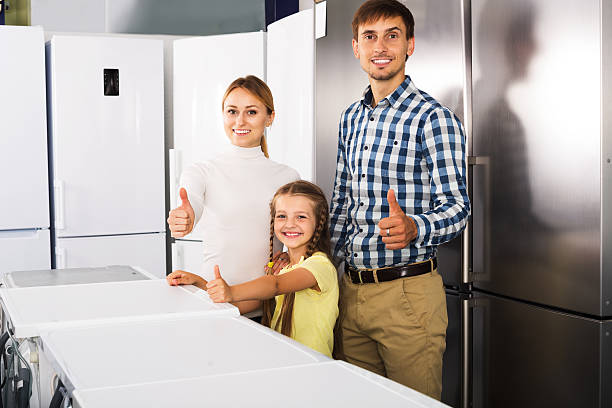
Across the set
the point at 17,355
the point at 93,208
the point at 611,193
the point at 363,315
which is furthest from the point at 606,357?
the point at 93,208

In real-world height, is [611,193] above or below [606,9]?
below

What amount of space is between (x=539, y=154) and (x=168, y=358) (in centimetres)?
103

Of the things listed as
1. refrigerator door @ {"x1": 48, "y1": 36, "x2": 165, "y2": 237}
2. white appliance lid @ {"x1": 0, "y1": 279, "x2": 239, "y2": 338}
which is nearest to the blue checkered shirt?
white appliance lid @ {"x1": 0, "y1": 279, "x2": 239, "y2": 338}

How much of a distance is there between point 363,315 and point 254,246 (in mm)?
324

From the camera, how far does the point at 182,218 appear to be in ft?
5.45

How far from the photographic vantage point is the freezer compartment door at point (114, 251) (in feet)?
11.0

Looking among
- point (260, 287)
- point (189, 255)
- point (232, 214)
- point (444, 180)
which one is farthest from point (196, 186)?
point (189, 255)

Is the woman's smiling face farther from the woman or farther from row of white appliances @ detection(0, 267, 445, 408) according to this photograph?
row of white appliances @ detection(0, 267, 445, 408)

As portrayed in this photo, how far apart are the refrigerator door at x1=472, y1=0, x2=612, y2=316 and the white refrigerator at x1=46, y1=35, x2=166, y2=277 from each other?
6.73 feet

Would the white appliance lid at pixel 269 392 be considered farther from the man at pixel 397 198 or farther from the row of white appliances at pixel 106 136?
the row of white appliances at pixel 106 136

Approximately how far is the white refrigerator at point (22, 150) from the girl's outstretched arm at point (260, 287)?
2.08 meters

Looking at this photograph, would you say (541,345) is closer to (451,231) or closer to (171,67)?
(451,231)

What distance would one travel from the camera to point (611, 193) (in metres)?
1.52

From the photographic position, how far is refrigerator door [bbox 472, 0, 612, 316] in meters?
1.54
